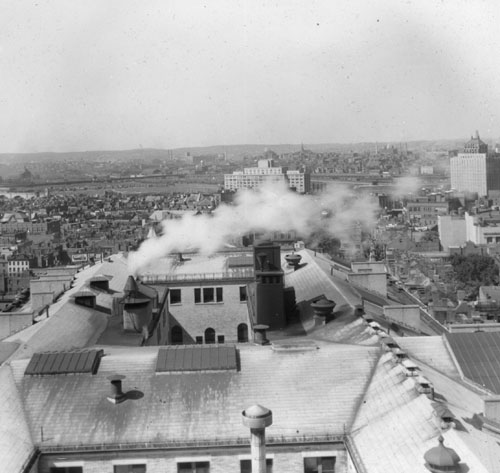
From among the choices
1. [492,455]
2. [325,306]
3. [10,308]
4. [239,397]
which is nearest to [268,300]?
[325,306]

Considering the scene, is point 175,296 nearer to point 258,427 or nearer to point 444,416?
point 444,416

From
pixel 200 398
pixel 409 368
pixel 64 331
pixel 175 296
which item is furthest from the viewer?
pixel 175 296

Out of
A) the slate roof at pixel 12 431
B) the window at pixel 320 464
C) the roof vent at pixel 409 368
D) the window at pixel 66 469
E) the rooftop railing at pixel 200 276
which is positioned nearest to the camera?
the slate roof at pixel 12 431

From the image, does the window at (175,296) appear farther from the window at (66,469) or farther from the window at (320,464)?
the window at (320,464)

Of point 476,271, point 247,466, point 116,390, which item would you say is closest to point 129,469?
point 116,390

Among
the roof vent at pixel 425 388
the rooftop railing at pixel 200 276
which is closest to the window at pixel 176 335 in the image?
the rooftop railing at pixel 200 276

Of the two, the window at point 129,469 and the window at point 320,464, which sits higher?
the window at point 129,469

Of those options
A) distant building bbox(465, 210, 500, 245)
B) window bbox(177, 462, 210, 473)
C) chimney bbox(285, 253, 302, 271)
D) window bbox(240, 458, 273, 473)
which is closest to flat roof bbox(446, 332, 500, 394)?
window bbox(240, 458, 273, 473)
